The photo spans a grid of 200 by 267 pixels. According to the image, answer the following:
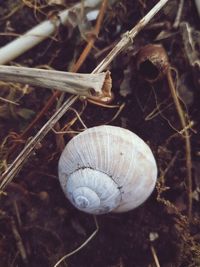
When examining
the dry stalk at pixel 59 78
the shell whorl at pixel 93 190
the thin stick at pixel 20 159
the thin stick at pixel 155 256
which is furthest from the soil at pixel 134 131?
the dry stalk at pixel 59 78

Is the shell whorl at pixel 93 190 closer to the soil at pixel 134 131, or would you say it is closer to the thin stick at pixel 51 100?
the soil at pixel 134 131

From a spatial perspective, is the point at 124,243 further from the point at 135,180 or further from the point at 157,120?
the point at 157,120

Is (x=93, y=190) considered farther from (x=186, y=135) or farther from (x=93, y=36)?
(x=93, y=36)

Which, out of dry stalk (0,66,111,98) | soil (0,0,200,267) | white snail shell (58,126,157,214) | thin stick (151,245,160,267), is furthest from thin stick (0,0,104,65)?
thin stick (151,245,160,267)

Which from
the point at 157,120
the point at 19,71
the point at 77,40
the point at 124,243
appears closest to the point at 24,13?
the point at 77,40

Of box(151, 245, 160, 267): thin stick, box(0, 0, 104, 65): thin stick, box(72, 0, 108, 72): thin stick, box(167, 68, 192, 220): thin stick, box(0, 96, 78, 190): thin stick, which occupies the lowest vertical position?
box(151, 245, 160, 267): thin stick

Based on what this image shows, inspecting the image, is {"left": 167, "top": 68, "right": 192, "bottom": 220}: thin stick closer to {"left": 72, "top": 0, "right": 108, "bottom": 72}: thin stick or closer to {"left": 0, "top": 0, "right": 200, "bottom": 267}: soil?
{"left": 0, "top": 0, "right": 200, "bottom": 267}: soil

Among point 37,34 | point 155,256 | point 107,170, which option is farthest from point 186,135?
point 37,34
